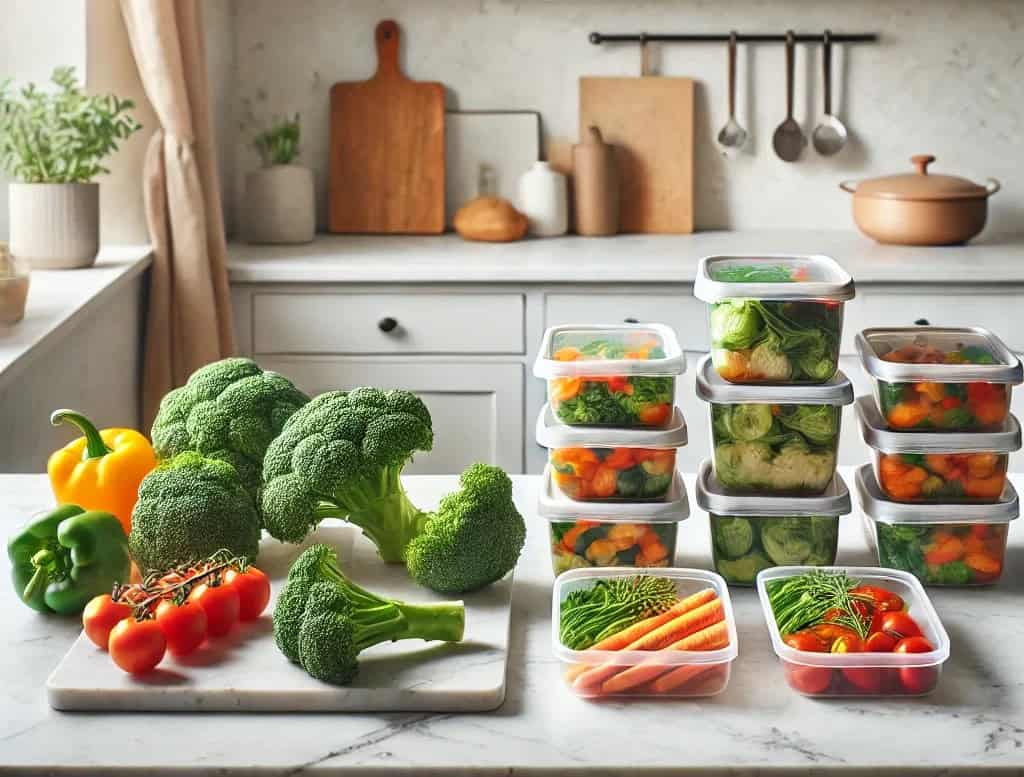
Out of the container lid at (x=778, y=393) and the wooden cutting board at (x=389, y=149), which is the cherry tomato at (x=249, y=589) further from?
the wooden cutting board at (x=389, y=149)

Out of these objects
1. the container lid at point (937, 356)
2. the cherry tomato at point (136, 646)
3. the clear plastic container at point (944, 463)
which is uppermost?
the container lid at point (937, 356)

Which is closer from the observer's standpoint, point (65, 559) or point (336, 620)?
point (336, 620)

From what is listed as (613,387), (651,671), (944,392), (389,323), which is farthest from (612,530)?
(389,323)

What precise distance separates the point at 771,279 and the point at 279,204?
2.38 meters

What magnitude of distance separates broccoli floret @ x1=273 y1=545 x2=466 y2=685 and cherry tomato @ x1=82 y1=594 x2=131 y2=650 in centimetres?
13

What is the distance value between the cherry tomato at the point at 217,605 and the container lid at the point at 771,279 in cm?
52

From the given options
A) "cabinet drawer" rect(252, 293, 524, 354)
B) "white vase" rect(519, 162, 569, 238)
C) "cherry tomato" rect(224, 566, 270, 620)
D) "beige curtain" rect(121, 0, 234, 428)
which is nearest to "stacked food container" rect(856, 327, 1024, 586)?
"cherry tomato" rect(224, 566, 270, 620)

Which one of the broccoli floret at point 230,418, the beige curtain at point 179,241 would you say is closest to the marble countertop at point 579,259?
the beige curtain at point 179,241

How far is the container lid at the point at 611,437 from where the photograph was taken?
1.30 metres

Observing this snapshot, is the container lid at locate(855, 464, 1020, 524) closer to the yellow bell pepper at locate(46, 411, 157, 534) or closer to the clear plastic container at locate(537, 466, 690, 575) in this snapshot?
the clear plastic container at locate(537, 466, 690, 575)

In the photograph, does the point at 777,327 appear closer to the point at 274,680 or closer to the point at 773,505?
the point at 773,505

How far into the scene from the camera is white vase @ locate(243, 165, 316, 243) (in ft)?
11.6

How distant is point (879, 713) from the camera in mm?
1085

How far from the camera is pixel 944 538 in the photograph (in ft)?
4.39
